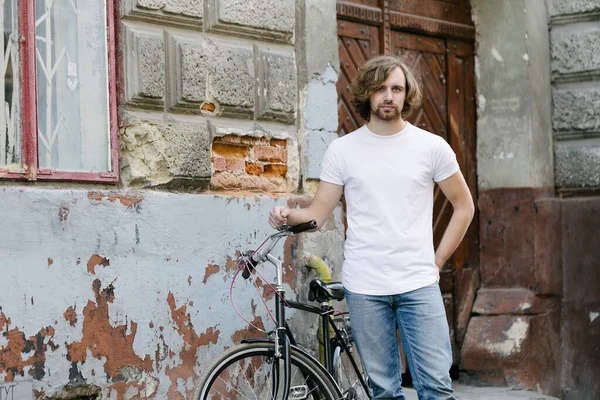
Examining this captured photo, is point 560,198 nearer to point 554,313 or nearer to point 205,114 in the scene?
point 554,313

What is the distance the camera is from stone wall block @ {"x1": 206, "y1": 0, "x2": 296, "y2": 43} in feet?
17.3

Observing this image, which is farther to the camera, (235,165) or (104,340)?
(235,165)

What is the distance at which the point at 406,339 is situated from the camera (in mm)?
4344

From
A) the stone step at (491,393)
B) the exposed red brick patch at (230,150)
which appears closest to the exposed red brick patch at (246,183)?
the exposed red brick patch at (230,150)

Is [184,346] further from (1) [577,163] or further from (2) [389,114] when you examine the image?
(1) [577,163]

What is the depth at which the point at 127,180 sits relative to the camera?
494 cm

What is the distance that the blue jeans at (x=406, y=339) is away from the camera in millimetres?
4273

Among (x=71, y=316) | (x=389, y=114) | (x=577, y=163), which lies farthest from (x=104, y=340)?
(x=577, y=163)

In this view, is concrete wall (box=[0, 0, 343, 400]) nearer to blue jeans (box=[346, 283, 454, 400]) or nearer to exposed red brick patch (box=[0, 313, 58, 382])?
exposed red brick patch (box=[0, 313, 58, 382])

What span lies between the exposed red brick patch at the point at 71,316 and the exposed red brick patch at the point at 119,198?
0.52m

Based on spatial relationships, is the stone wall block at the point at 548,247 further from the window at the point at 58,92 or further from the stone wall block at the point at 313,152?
the window at the point at 58,92

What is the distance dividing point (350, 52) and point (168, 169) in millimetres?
1996

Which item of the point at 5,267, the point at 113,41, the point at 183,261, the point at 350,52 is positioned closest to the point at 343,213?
the point at 350,52

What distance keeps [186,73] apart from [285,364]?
157cm
